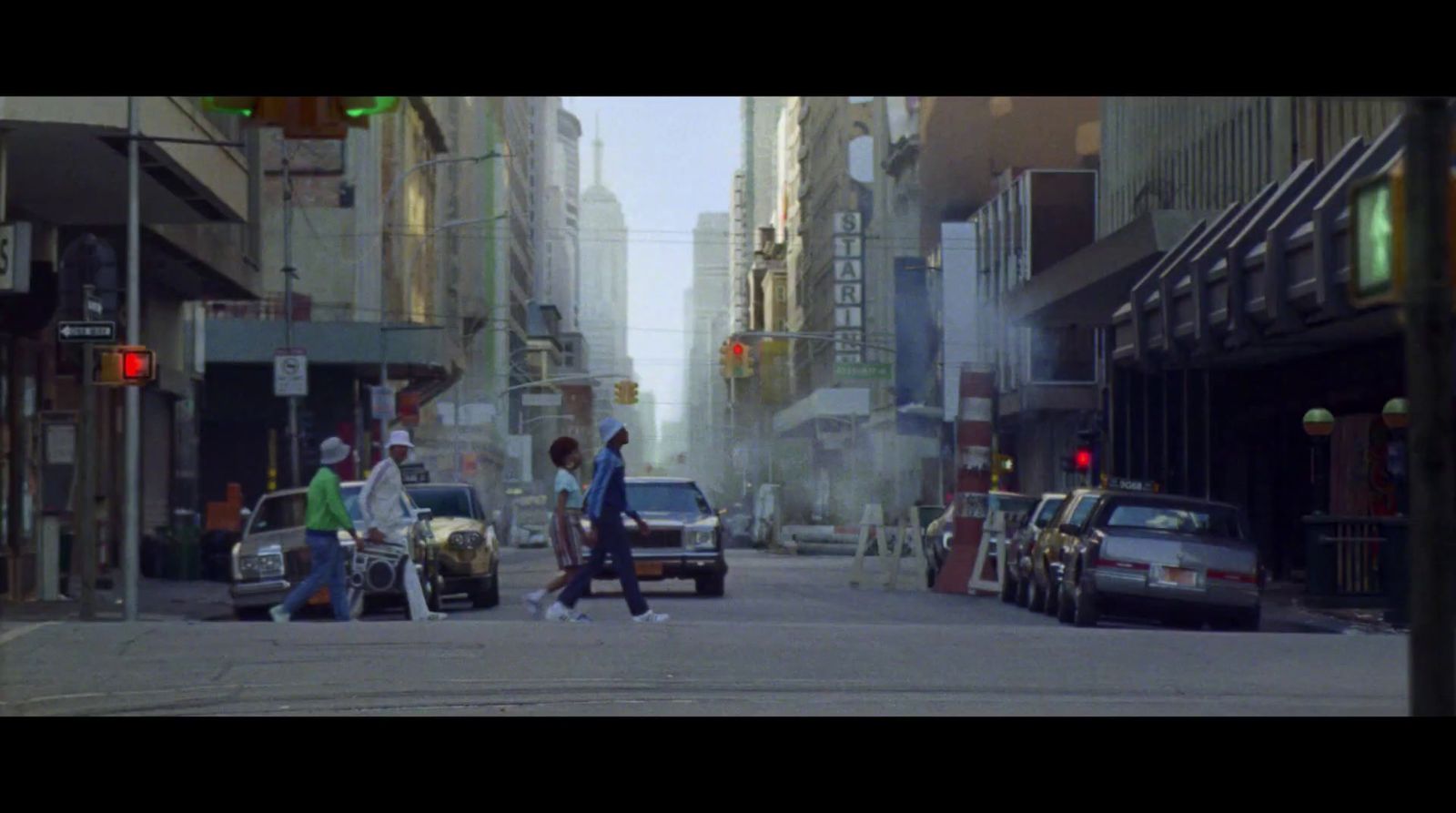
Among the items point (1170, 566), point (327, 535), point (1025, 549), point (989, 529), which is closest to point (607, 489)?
point (327, 535)

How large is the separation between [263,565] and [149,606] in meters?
4.97

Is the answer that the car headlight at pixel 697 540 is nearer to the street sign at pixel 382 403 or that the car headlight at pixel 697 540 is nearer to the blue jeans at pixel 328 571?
the blue jeans at pixel 328 571

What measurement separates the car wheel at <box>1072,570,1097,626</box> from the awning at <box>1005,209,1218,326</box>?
1643 cm

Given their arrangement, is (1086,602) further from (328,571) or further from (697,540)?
(328,571)

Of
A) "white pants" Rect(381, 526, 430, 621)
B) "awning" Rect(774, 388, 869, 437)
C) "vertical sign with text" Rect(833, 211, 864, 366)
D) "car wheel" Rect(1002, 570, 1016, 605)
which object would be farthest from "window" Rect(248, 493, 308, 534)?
"vertical sign with text" Rect(833, 211, 864, 366)

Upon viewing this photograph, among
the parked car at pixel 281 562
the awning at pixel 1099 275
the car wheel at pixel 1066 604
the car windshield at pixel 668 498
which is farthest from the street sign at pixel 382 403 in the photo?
the car wheel at pixel 1066 604

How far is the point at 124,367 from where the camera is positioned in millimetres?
24219

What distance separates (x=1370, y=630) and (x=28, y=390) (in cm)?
1885

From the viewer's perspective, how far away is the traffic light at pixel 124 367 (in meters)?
24.2

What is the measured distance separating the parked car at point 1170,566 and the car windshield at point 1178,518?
0.01 m

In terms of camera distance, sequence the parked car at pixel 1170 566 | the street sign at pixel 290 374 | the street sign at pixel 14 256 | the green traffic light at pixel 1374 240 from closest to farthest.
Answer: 1. the green traffic light at pixel 1374 240
2. the parked car at pixel 1170 566
3. the street sign at pixel 14 256
4. the street sign at pixel 290 374

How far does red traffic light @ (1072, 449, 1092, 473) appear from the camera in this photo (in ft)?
166
